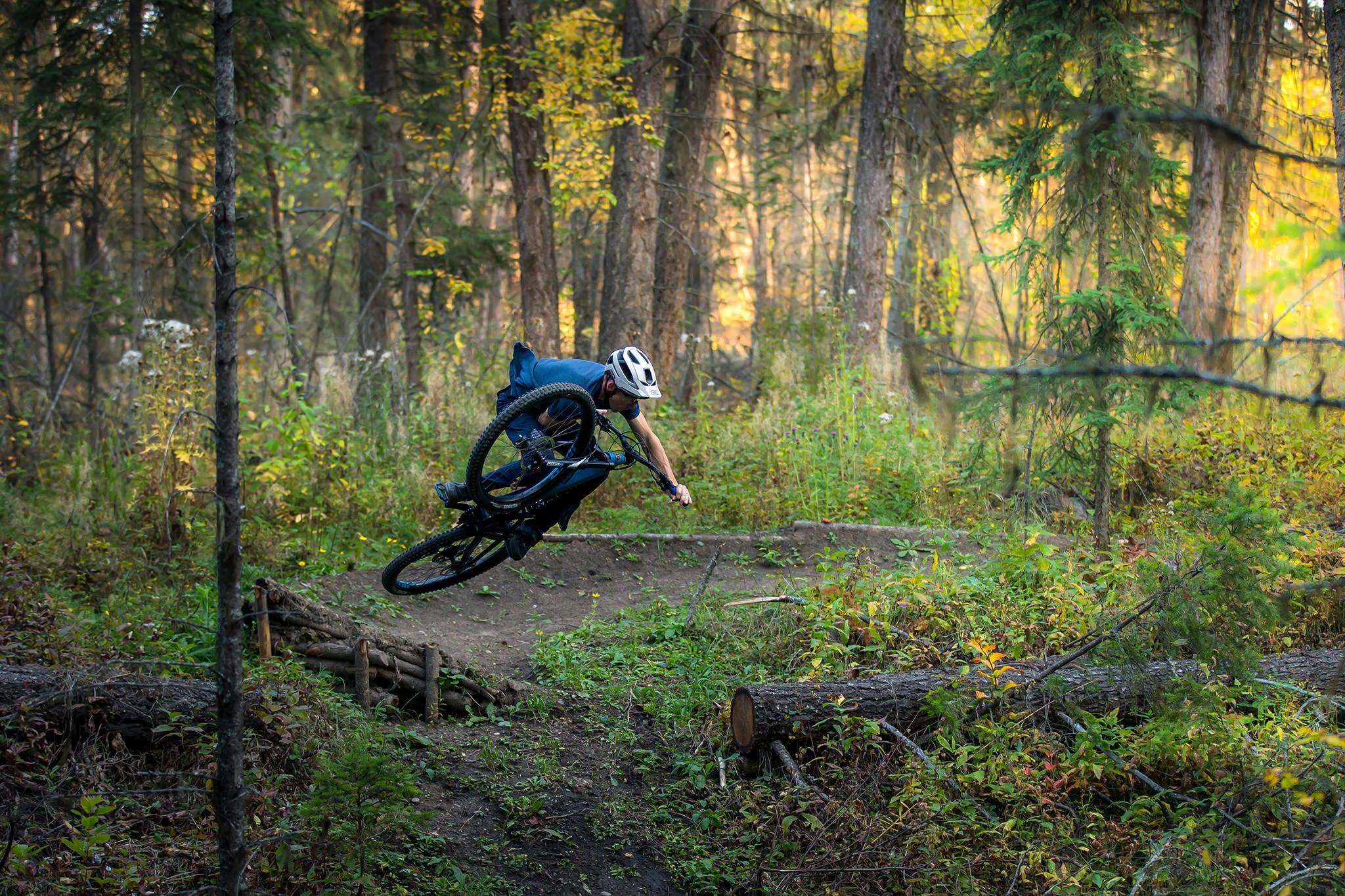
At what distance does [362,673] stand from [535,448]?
1776 mm

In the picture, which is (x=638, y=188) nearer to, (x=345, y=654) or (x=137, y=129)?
(x=137, y=129)

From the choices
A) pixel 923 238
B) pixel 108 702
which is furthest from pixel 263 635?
pixel 923 238

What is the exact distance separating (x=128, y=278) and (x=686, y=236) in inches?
314

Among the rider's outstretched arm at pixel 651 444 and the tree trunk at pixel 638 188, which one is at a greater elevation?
the tree trunk at pixel 638 188

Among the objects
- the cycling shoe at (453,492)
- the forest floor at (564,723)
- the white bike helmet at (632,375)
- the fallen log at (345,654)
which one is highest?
the white bike helmet at (632,375)

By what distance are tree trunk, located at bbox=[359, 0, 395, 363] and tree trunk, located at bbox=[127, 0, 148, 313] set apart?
2.77 metres

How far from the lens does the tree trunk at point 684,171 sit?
14.3m

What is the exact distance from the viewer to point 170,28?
11172mm

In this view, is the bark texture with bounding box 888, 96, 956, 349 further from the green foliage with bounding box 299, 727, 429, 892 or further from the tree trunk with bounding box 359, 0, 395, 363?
the green foliage with bounding box 299, 727, 429, 892

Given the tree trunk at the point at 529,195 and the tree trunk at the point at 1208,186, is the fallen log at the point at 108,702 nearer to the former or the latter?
the tree trunk at the point at 529,195

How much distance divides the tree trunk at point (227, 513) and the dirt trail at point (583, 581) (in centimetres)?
323

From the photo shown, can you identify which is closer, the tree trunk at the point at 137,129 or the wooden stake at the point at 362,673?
the wooden stake at the point at 362,673

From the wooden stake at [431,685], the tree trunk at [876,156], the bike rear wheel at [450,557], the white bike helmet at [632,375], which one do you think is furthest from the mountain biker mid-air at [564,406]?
the tree trunk at [876,156]

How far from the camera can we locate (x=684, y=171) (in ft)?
49.2
